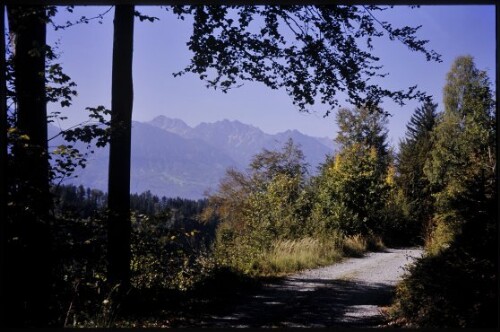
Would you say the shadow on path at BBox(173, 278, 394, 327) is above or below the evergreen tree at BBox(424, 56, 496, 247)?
below

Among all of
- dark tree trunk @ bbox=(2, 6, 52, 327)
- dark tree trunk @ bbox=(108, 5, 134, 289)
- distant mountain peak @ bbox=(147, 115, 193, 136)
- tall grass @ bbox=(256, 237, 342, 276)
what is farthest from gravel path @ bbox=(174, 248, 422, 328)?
distant mountain peak @ bbox=(147, 115, 193, 136)

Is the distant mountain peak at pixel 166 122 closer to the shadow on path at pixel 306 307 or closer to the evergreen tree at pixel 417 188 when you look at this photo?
the shadow on path at pixel 306 307

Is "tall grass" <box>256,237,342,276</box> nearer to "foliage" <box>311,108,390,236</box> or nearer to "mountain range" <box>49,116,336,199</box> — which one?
"foliage" <box>311,108,390,236</box>

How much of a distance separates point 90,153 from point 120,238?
0.97m

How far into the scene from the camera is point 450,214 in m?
4.22

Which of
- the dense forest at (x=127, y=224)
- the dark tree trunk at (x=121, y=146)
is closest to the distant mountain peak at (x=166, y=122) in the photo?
the dark tree trunk at (x=121, y=146)

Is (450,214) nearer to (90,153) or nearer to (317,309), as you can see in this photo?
(317,309)

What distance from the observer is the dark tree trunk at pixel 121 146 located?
12.1ft

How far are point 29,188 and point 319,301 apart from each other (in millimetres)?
3348

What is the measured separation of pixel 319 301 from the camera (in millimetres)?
4426

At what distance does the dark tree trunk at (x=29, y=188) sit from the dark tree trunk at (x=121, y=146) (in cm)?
68

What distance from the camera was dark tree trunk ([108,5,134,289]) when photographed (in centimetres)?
370

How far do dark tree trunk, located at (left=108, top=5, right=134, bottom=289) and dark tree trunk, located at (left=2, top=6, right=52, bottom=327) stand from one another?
2.21 ft

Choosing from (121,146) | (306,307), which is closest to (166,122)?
(121,146)
